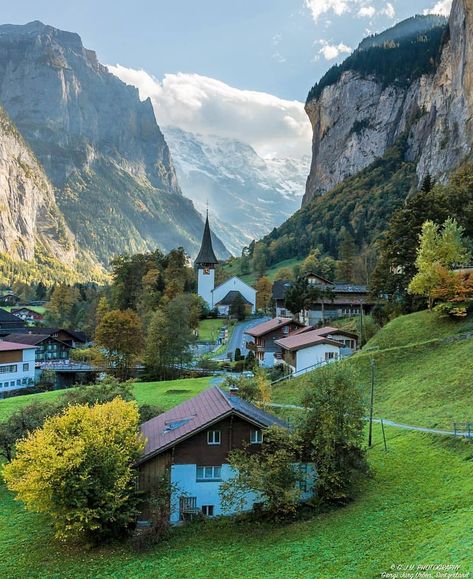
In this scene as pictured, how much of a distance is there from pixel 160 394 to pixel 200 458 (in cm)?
2774

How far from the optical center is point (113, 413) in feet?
89.9

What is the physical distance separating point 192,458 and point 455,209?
167ft

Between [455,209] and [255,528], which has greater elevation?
[455,209]

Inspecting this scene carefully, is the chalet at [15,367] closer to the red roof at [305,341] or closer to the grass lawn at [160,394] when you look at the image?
the grass lawn at [160,394]

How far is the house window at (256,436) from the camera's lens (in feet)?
92.4

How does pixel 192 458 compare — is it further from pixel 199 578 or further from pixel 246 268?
pixel 246 268

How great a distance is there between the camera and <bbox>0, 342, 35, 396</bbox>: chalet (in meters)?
76.1

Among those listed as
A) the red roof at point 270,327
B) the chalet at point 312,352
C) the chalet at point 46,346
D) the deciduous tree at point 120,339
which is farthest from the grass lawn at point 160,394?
the chalet at point 46,346

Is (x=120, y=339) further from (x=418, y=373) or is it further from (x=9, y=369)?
(x=418, y=373)

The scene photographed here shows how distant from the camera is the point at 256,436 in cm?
2825

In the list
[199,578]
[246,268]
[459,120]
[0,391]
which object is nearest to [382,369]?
[199,578]

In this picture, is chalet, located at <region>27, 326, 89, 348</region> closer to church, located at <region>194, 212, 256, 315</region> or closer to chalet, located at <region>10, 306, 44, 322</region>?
church, located at <region>194, 212, 256, 315</region>

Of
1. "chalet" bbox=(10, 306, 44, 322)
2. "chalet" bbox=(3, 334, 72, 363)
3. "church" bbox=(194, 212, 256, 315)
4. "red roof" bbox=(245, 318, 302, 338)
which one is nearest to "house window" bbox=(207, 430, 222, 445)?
"red roof" bbox=(245, 318, 302, 338)

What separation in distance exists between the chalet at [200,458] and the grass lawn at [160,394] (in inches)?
792
